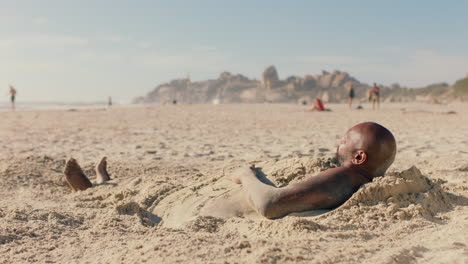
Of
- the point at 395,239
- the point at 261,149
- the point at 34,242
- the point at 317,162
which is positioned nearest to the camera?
the point at 395,239

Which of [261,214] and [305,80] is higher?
[305,80]

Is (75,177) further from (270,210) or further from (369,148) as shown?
(369,148)

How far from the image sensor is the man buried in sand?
8.05 feet

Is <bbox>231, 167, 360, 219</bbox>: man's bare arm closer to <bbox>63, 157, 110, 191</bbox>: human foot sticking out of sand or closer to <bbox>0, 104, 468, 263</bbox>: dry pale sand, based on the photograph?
<bbox>0, 104, 468, 263</bbox>: dry pale sand

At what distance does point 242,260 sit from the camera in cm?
176

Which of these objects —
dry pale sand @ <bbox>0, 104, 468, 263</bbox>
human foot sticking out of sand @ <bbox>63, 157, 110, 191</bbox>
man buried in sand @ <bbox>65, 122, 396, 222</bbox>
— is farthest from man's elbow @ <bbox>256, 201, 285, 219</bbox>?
human foot sticking out of sand @ <bbox>63, 157, 110, 191</bbox>

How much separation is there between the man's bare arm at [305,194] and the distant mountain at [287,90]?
1610 inches

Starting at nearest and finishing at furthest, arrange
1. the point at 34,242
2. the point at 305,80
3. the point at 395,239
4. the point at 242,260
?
the point at 242,260
the point at 395,239
the point at 34,242
the point at 305,80

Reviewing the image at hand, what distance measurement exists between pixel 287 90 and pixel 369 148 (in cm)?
8468

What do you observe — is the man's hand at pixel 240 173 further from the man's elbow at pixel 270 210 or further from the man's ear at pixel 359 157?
the man's ear at pixel 359 157

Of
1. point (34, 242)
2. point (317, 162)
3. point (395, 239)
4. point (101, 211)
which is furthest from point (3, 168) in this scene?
point (395, 239)

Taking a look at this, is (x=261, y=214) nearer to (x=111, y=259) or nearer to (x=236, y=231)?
(x=236, y=231)

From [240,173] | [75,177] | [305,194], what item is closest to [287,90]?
[75,177]

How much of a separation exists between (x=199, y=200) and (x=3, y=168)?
292cm
